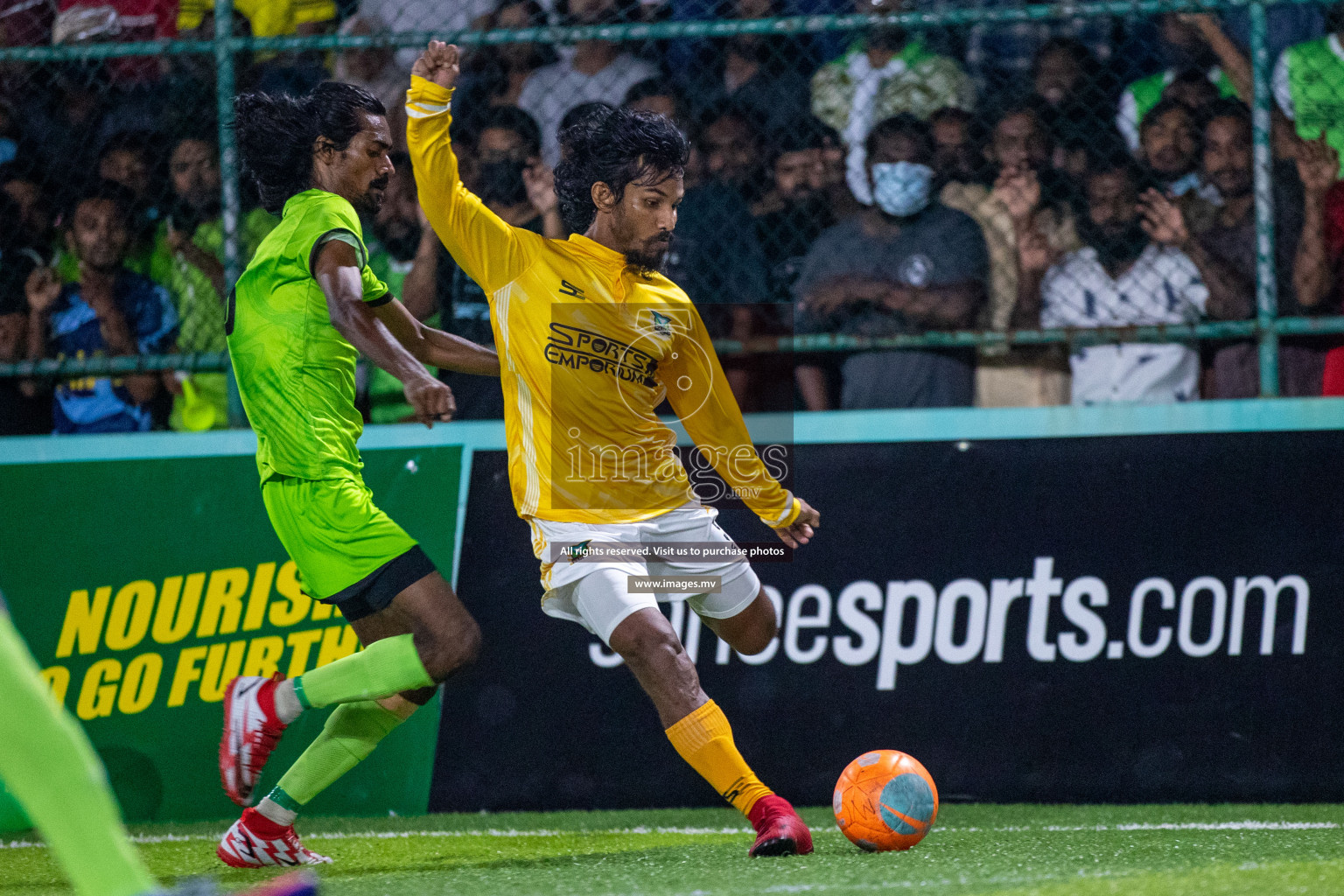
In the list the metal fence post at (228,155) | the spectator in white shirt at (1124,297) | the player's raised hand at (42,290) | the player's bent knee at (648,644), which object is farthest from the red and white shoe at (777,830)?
the player's raised hand at (42,290)

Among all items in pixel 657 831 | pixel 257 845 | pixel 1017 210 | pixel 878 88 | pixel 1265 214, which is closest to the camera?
pixel 257 845

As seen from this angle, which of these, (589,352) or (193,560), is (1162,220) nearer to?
(589,352)

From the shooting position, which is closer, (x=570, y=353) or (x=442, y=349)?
(x=570, y=353)

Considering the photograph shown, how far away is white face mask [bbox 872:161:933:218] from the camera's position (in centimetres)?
589

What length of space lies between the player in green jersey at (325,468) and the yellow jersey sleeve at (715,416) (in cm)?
84

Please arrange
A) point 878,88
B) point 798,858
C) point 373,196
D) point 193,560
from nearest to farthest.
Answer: point 798,858
point 373,196
point 193,560
point 878,88

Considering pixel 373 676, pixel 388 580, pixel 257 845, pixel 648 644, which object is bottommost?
pixel 257 845

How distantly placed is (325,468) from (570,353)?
777 millimetres

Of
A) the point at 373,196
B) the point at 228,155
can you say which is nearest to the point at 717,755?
the point at 373,196

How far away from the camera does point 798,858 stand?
3.95m

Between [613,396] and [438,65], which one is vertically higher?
[438,65]

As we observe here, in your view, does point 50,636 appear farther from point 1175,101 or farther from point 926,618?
point 1175,101

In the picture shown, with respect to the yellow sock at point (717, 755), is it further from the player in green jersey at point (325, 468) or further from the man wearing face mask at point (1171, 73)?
the man wearing face mask at point (1171, 73)

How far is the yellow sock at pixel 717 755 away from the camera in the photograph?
4.07 meters
